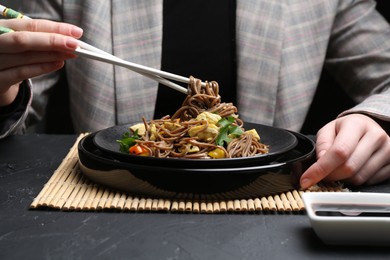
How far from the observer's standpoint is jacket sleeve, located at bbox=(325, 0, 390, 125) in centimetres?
221

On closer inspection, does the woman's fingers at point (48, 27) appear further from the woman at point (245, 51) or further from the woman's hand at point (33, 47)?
the woman at point (245, 51)

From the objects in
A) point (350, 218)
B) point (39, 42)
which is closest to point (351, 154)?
point (350, 218)

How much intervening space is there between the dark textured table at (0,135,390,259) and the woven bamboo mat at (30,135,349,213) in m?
0.02

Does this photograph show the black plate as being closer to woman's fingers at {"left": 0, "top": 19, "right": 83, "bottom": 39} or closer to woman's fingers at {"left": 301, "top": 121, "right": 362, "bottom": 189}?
woman's fingers at {"left": 301, "top": 121, "right": 362, "bottom": 189}

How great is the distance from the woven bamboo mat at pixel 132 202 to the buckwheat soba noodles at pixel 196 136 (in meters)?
0.13

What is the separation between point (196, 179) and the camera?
1.11 m

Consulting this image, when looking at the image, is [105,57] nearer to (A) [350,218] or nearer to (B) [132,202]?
(B) [132,202]

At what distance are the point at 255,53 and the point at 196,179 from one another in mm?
1155

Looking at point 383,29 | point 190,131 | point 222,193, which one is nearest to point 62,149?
point 190,131

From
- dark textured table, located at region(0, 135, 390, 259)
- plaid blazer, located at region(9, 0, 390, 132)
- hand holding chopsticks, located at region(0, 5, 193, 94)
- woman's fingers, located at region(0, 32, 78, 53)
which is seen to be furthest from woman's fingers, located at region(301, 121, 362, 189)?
plaid blazer, located at region(9, 0, 390, 132)

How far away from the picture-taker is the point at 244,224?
102 centimetres

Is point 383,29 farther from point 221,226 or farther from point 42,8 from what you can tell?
point 221,226

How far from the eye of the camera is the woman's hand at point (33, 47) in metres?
1.26

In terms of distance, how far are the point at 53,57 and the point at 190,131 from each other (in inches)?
14.8
